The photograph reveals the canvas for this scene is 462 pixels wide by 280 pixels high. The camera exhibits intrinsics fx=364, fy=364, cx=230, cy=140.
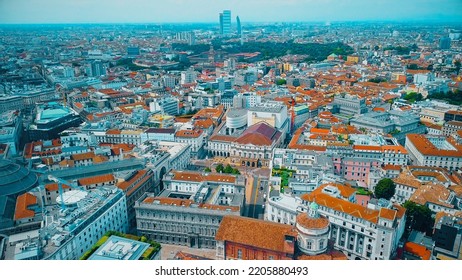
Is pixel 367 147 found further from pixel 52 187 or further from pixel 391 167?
pixel 52 187

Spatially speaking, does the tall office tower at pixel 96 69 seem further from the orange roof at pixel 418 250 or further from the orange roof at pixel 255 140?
the orange roof at pixel 418 250

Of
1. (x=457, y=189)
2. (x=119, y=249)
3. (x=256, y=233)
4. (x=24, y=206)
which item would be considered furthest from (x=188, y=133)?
(x=457, y=189)

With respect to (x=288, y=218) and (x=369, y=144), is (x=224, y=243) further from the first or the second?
(x=369, y=144)

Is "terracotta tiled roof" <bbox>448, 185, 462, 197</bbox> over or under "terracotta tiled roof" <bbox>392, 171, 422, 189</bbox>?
under

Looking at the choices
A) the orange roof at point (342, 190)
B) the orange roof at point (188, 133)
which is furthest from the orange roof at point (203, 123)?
the orange roof at point (342, 190)

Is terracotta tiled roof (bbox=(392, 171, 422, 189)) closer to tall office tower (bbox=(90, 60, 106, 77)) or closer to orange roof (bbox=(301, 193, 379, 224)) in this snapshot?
orange roof (bbox=(301, 193, 379, 224))

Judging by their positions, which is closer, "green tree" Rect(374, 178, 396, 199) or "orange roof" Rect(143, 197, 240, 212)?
"orange roof" Rect(143, 197, 240, 212)

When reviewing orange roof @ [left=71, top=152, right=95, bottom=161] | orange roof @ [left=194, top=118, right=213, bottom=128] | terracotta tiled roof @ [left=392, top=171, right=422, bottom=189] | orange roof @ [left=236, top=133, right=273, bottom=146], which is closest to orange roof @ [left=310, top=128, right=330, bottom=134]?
orange roof @ [left=236, top=133, right=273, bottom=146]
